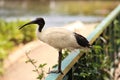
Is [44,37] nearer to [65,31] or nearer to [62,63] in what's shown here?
[65,31]

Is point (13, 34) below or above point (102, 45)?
below

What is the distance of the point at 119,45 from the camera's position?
25.4ft

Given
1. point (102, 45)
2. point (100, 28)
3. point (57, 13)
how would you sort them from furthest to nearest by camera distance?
point (57, 13) → point (102, 45) → point (100, 28)

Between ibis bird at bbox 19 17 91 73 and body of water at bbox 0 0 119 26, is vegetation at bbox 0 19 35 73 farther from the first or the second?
ibis bird at bbox 19 17 91 73

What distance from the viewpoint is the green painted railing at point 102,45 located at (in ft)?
13.3

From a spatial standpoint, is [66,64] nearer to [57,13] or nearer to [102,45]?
[102,45]

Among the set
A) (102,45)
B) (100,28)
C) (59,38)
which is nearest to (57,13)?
(102,45)

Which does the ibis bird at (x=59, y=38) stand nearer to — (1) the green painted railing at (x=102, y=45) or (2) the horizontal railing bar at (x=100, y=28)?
(1) the green painted railing at (x=102, y=45)

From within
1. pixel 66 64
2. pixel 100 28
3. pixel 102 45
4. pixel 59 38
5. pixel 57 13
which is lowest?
pixel 57 13

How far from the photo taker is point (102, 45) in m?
6.16

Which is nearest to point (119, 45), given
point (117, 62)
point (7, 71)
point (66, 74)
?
point (117, 62)

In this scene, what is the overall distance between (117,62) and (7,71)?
3097 millimetres

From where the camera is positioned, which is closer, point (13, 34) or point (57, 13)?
point (13, 34)

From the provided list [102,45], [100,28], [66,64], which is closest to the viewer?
[66,64]
